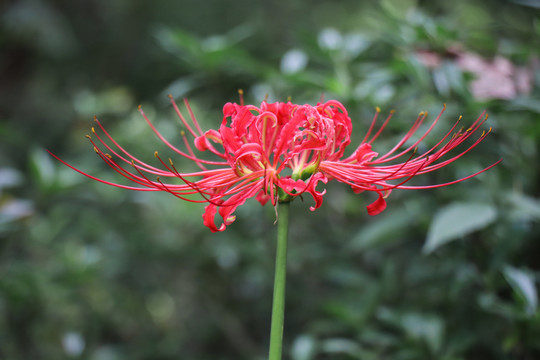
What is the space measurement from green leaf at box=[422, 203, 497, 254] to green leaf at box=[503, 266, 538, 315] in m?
0.16

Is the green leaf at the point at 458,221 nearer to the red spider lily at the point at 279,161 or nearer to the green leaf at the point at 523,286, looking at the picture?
the green leaf at the point at 523,286

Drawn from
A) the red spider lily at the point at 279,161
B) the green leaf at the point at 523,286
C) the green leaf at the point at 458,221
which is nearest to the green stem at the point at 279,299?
the red spider lily at the point at 279,161

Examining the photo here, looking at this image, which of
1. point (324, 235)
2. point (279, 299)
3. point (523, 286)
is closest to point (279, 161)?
point (279, 299)

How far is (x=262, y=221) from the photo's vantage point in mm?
2145

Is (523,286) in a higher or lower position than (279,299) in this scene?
higher

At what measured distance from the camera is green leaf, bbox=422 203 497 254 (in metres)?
1.22

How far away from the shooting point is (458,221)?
127 centimetres

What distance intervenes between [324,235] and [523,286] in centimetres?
102

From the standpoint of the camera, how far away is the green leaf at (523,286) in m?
1.20

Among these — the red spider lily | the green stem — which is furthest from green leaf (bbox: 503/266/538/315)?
the green stem

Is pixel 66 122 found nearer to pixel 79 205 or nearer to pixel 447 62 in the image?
pixel 79 205

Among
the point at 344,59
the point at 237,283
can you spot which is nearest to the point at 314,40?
the point at 344,59

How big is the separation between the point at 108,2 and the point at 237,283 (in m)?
4.07

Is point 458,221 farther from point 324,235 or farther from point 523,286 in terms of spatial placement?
point 324,235
